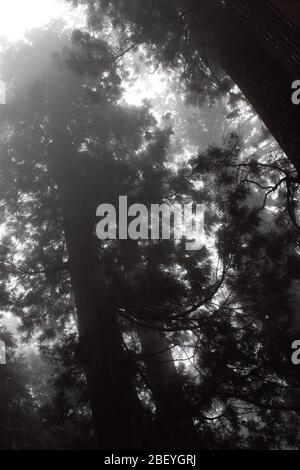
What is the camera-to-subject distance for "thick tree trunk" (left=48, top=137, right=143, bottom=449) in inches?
195

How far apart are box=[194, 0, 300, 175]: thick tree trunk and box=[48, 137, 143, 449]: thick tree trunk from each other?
12.0 feet

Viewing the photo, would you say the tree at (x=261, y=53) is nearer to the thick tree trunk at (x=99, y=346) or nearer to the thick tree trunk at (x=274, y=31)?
the thick tree trunk at (x=274, y=31)

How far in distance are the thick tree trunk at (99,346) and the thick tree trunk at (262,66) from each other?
3.64 meters

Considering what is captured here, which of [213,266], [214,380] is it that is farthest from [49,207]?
[214,380]

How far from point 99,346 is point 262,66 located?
13.9 feet

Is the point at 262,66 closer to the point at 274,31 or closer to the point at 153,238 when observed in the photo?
the point at 274,31

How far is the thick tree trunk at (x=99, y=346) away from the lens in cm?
496

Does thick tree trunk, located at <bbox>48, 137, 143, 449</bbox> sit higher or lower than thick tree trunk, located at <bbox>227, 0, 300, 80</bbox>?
lower

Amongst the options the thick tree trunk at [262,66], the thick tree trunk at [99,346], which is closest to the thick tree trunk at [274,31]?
the thick tree trunk at [262,66]

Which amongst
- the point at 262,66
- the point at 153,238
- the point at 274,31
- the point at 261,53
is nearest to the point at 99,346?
the point at 153,238

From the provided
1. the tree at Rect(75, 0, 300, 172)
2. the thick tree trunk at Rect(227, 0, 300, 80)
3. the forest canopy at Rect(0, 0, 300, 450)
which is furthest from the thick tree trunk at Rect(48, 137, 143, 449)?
the thick tree trunk at Rect(227, 0, 300, 80)

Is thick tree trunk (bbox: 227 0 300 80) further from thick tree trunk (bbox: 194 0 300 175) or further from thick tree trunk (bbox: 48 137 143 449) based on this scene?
thick tree trunk (bbox: 48 137 143 449)

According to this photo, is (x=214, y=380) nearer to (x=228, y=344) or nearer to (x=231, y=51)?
(x=228, y=344)

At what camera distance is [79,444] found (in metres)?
6.01
